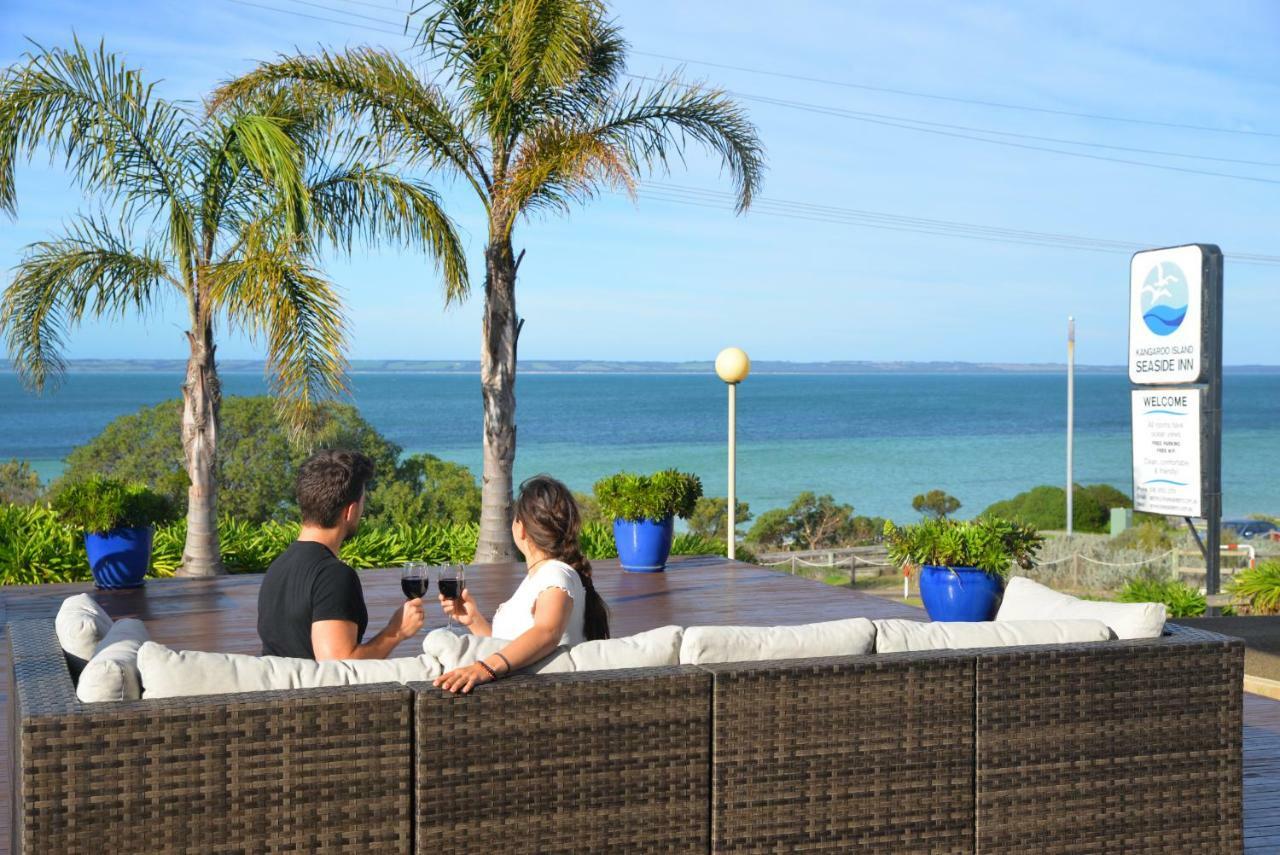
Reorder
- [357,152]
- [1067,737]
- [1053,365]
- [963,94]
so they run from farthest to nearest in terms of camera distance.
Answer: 1. [1053,365]
2. [963,94]
3. [357,152]
4. [1067,737]

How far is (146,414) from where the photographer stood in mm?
24797

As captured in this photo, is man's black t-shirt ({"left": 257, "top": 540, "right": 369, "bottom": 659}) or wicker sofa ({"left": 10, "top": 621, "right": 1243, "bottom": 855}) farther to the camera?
man's black t-shirt ({"left": 257, "top": 540, "right": 369, "bottom": 659})

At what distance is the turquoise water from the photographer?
47562 mm

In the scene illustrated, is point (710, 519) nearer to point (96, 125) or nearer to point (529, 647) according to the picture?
point (96, 125)

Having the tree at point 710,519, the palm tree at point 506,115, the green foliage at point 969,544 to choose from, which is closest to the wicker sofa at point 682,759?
the green foliage at point 969,544

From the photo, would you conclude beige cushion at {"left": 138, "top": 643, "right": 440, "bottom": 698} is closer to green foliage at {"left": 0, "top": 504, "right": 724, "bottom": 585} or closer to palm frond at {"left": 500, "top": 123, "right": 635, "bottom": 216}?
green foliage at {"left": 0, "top": 504, "right": 724, "bottom": 585}

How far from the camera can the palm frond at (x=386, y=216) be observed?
372 inches

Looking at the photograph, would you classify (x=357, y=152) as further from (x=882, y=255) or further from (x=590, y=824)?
(x=882, y=255)

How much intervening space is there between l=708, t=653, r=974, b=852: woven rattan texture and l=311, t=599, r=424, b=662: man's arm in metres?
0.81

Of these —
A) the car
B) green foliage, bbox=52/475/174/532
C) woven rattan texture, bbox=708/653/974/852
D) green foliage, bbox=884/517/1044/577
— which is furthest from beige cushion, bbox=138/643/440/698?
the car

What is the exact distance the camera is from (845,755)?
299cm

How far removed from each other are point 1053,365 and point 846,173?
514 ft

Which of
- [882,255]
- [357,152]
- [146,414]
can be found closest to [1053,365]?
[882,255]

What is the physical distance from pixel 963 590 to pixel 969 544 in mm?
258
